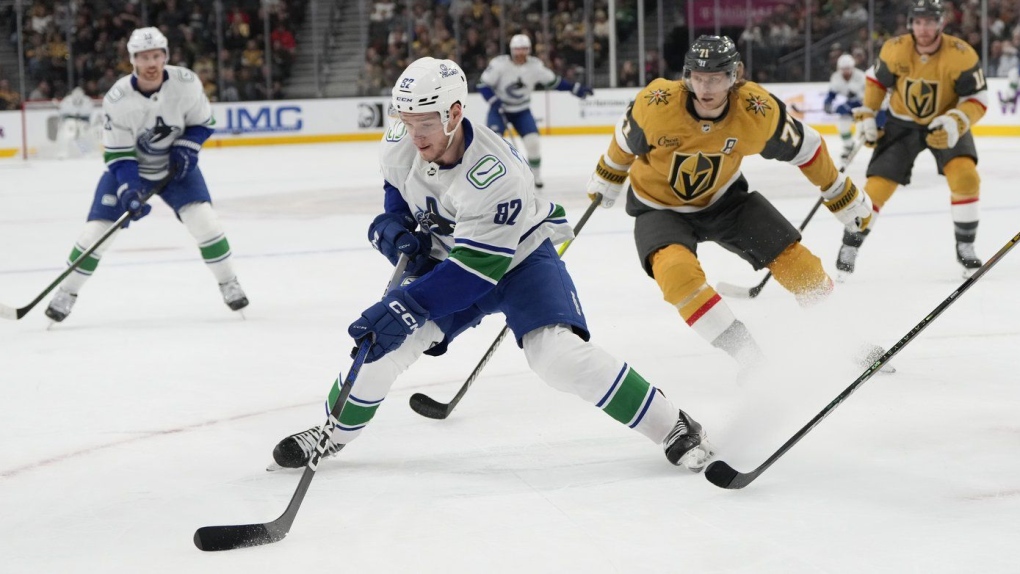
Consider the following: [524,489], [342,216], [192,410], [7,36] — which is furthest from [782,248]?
[7,36]

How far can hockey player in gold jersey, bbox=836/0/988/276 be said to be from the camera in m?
4.82

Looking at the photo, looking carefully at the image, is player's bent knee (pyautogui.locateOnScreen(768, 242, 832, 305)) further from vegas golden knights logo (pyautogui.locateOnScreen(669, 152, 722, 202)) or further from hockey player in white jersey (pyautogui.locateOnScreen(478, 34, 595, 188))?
hockey player in white jersey (pyautogui.locateOnScreen(478, 34, 595, 188))

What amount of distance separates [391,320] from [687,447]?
2.43ft

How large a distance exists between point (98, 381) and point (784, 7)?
12.3m

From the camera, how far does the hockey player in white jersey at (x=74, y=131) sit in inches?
A: 502

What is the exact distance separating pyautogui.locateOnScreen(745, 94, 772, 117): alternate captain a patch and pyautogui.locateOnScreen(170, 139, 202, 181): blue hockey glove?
2323 millimetres

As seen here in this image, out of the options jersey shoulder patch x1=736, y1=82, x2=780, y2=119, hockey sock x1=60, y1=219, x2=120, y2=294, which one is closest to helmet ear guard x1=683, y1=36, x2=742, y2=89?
jersey shoulder patch x1=736, y1=82, x2=780, y2=119

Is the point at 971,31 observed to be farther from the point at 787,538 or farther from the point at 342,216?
the point at 787,538

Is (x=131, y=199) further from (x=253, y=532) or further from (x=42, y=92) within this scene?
(x=42, y=92)

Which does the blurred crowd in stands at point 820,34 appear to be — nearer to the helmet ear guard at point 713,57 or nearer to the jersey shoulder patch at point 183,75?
the jersey shoulder patch at point 183,75

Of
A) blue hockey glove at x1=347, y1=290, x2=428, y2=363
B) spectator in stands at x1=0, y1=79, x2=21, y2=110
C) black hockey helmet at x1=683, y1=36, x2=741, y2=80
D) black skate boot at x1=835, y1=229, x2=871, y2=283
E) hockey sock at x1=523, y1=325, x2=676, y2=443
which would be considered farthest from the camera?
spectator in stands at x1=0, y1=79, x2=21, y2=110

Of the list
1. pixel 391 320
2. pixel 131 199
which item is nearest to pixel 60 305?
pixel 131 199

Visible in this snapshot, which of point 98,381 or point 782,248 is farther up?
point 782,248

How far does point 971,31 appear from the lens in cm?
1297
